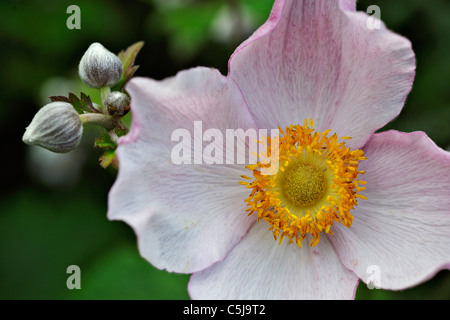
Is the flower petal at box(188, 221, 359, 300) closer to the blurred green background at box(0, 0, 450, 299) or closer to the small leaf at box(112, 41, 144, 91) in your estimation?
the small leaf at box(112, 41, 144, 91)

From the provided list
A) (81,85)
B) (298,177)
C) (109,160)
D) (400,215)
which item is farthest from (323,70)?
(81,85)

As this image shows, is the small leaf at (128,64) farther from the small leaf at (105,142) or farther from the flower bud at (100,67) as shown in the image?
the small leaf at (105,142)

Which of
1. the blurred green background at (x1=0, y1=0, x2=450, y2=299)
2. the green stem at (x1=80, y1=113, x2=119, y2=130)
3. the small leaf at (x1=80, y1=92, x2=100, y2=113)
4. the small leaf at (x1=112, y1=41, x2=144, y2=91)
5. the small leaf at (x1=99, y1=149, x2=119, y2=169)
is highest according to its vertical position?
the small leaf at (x1=112, y1=41, x2=144, y2=91)

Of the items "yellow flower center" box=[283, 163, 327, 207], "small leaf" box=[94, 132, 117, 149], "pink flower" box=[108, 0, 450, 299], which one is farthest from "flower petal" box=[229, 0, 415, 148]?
"small leaf" box=[94, 132, 117, 149]

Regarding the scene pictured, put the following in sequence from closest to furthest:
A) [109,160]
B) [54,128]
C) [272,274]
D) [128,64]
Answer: [54,128]
[109,160]
[272,274]
[128,64]

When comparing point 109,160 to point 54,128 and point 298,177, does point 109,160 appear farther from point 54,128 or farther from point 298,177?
point 298,177

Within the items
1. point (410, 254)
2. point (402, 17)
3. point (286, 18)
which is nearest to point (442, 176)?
point (410, 254)
